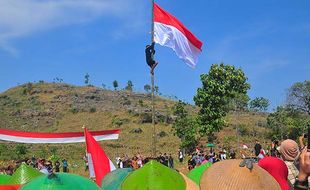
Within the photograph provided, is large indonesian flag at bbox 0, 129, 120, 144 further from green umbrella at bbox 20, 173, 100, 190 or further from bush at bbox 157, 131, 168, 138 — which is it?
bush at bbox 157, 131, 168, 138

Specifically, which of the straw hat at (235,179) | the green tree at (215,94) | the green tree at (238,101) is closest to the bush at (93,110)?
the green tree at (238,101)

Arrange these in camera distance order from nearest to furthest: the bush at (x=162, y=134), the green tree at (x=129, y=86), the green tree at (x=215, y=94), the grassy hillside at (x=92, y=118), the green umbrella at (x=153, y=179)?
the green umbrella at (x=153, y=179) → the green tree at (x=215, y=94) → the grassy hillside at (x=92, y=118) → the bush at (x=162, y=134) → the green tree at (x=129, y=86)

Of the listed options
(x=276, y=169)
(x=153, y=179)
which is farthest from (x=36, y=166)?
(x=153, y=179)

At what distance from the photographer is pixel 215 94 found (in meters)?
37.8

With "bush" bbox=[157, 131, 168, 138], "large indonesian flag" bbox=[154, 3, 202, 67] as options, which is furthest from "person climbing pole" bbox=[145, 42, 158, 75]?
"bush" bbox=[157, 131, 168, 138]

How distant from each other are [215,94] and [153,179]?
3560 centimetres

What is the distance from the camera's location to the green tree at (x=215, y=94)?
123ft

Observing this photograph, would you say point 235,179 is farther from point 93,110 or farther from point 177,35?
point 93,110

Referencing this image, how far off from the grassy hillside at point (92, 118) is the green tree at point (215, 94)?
11033 mm

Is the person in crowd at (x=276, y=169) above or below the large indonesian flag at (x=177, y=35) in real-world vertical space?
below

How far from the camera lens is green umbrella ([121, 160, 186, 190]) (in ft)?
Result: 8.04

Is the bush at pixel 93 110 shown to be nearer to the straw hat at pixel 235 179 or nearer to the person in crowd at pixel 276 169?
the person in crowd at pixel 276 169

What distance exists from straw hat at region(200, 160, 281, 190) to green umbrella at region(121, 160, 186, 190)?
0.17 meters

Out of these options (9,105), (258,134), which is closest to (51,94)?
(9,105)
